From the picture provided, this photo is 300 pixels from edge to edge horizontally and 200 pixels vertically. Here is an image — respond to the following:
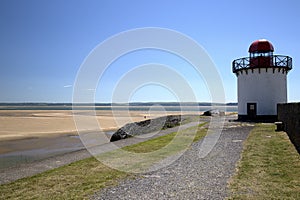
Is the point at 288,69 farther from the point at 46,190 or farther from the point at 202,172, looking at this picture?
the point at 46,190

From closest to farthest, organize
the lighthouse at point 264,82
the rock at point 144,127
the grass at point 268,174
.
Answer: the grass at point 268,174, the rock at point 144,127, the lighthouse at point 264,82

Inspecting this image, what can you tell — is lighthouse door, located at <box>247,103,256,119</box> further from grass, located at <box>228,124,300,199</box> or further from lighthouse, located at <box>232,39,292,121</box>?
grass, located at <box>228,124,300,199</box>

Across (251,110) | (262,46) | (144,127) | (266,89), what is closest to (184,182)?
(144,127)

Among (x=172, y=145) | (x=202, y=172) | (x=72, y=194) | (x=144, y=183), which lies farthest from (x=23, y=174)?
(x=172, y=145)

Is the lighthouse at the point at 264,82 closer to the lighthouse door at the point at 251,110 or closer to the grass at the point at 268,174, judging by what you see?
the lighthouse door at the point at 251,110

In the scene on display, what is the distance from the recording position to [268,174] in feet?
19.3

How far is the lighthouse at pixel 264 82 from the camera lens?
1975 centimetres

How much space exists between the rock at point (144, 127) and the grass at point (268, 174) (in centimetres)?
739

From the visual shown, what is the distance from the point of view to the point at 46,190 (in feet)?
17.3

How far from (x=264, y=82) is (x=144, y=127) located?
10.3 m

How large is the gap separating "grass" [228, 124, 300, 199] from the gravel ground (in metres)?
0.27

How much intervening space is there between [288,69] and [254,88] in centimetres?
301

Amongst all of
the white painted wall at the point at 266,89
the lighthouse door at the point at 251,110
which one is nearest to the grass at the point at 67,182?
the lighthouse door at the point at 251,110

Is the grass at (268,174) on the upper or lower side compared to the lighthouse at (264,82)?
lower
